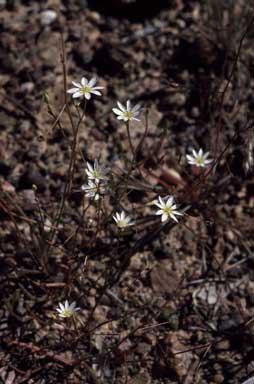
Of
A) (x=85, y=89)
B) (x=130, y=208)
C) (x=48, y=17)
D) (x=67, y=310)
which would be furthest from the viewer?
(x=48, y=17)

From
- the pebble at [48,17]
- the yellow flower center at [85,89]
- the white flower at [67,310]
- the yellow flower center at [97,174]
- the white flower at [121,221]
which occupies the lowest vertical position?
the white flower at [67,310]

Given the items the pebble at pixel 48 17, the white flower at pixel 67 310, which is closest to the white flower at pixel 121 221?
the white flower at pixel 67 310

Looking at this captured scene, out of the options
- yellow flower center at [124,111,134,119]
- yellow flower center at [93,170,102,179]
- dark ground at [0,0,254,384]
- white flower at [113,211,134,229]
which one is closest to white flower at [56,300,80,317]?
dark ground at [0,0,254,384]

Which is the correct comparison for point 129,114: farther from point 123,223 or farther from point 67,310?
point 67,310

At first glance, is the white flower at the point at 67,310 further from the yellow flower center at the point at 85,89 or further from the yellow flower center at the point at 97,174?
the yellow flower center at the point at 85,89

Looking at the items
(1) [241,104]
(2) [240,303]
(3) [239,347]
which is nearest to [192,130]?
(1) [241,104]

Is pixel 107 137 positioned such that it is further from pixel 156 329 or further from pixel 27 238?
pixel 156 329

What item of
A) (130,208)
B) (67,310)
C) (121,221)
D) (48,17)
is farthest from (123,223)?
(48,17)

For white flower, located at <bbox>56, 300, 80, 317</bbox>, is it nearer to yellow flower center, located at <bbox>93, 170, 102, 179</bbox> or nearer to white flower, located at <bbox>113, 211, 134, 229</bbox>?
white flower, located at <bbox>113, 211, 134, 229</bbox>

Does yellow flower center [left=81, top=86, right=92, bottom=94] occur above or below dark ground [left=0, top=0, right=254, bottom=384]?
above
